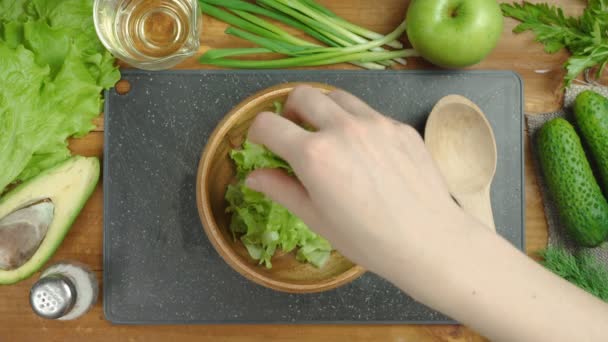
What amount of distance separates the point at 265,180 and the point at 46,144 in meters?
0.44

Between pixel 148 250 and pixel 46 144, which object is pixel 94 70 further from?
pixel 148 250

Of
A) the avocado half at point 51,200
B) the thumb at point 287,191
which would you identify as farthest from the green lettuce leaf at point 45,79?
the thumb at point 287,191

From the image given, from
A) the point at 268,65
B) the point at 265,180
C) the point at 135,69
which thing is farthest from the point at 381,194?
the point at 135,69

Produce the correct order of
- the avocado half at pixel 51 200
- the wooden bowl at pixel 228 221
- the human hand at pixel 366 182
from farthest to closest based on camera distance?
the avocado half at pixel 51 200 → the wooden bowl at pixel 228 221 → the human hand at pixel 366 182

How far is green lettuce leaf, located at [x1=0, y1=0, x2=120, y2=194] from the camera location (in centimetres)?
79

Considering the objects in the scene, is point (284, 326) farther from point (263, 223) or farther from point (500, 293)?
point (500, 293)

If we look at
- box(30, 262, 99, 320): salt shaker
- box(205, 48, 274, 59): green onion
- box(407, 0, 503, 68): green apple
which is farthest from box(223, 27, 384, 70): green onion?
box(30, 262, 99, 320): salt shaker

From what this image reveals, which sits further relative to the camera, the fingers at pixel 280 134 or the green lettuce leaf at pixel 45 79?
the green lettuce leaf at pixel 45 79

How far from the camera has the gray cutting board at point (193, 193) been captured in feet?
2.94

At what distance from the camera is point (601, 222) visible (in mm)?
856

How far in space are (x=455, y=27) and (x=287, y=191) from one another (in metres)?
0.41

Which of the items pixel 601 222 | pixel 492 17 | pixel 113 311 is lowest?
pixel 113 311

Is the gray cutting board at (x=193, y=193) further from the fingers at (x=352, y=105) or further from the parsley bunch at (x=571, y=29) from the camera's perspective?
the fingers at (x=352, y=105)

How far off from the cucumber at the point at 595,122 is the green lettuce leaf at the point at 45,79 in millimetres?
752
